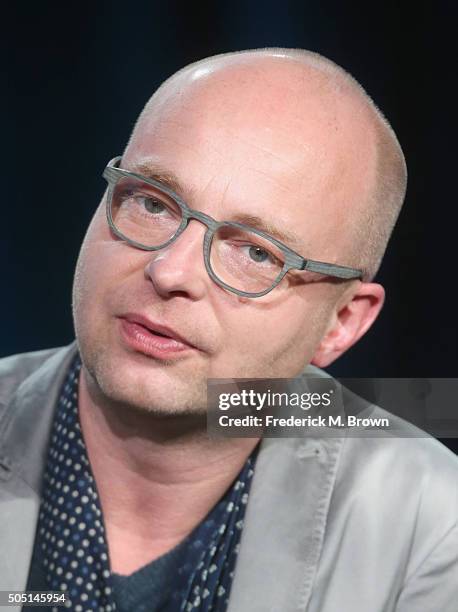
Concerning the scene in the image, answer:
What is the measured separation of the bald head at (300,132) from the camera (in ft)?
6.04

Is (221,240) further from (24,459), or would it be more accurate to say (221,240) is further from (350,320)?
(24,459)

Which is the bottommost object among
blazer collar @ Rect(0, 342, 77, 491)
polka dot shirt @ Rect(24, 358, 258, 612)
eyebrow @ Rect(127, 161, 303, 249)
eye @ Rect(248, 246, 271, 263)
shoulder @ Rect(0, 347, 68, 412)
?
polka dot shirt @ Rect(24, 358, 258, 612)

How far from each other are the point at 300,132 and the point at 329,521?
0.89 metres

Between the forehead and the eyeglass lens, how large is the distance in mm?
51

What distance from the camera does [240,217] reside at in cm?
181

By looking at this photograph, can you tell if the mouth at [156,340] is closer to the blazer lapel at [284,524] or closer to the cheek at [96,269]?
the cheek at [96,269]

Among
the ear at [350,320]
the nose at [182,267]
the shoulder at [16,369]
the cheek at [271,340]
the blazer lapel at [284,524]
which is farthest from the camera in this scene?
the shoulder at [16,369]

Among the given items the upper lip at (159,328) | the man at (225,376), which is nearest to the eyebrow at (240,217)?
the man at (225,376)

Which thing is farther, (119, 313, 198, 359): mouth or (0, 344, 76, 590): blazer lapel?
(0, 344, 76, 590): blazer lapel

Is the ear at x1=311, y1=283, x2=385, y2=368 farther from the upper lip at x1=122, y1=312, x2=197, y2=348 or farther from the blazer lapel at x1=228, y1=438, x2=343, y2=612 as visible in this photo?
the upper lip at x1=122, y1=312, x2=197, y2=348

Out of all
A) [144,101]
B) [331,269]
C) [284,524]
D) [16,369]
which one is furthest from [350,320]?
[144,101]

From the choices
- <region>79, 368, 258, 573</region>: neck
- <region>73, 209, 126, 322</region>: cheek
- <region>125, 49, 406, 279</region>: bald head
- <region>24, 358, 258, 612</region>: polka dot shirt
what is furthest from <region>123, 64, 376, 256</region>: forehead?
<region>24, 358, 258, 612</region>: polka dot shirt

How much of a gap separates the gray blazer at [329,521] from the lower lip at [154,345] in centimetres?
49

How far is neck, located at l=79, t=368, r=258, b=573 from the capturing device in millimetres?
2061
